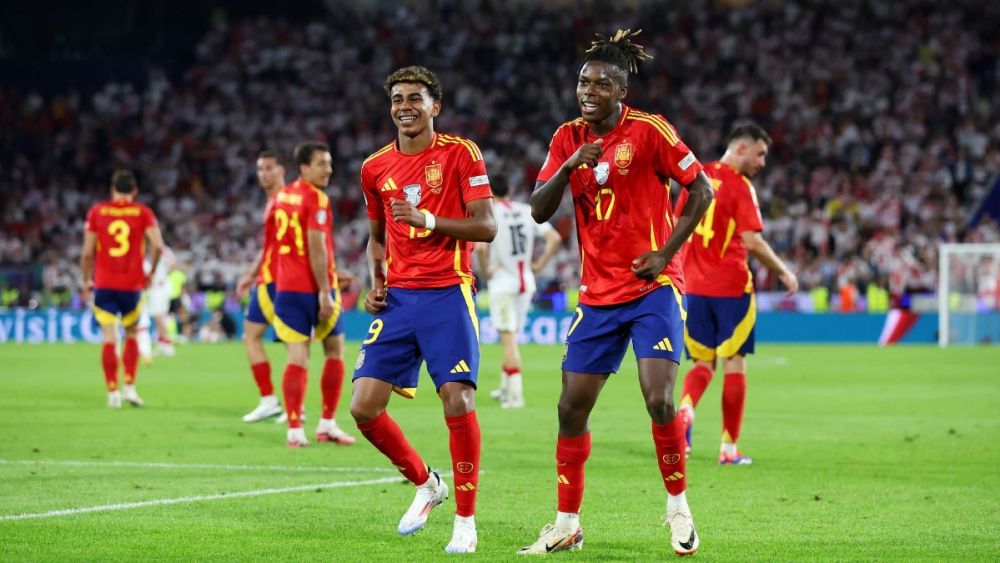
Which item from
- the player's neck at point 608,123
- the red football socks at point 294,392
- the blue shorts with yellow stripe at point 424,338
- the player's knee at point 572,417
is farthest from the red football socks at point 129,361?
the player's neck at point 608,123

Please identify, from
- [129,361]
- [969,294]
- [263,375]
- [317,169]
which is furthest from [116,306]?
[969,294]

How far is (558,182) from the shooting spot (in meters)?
6.82

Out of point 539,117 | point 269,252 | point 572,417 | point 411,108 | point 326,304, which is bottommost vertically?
point 572,417

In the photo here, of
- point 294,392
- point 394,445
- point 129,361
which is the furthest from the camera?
point 129,361

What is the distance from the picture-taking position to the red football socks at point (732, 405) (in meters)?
10.8

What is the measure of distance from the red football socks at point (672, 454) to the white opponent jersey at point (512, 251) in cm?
964

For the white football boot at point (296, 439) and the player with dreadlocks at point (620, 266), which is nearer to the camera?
the player with dreadlocks at point (620, 266)

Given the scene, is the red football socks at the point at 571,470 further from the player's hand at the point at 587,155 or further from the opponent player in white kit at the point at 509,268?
the opponent player in white kit at the point at 509,268

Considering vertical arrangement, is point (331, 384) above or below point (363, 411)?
below

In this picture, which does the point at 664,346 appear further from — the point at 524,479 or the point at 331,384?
the point at 331,384

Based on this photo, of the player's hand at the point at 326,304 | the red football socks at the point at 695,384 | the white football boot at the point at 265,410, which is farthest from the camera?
the white football boot at the point at 265,410

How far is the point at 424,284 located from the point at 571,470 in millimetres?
1229

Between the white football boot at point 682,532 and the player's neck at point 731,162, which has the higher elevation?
the player's neck at point 731,162

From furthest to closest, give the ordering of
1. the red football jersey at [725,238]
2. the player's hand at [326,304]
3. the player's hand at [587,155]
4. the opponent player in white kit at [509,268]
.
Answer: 1. the opponent player in white kit at [509,268]
2. the player's hand at [326,304]
3. the red football jersey at [725,238]
4. the player's hand at [587,155]
